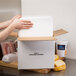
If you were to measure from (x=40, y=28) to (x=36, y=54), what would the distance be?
18 cm

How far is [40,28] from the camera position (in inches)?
39.5

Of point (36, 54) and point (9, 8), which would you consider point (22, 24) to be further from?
point (9, 8)

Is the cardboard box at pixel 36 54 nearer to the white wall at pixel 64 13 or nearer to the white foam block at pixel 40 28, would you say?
the white foam block at pixel 40 28

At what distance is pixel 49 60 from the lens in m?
1.08

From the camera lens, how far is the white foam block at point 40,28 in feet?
3.27

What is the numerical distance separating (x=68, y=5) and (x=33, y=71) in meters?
0.61

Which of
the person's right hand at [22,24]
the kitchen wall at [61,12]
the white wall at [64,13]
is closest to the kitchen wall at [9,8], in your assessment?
the kitchen wall at [61,12]

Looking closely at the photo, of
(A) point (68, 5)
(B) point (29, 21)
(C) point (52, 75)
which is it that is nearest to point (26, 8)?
(A) point (68, 5)

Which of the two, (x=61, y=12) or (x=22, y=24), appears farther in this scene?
(x=61, y=12)

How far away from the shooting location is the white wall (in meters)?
1.35

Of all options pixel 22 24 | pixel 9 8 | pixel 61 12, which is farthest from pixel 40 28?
pixel 9 8

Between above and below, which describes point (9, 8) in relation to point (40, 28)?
above

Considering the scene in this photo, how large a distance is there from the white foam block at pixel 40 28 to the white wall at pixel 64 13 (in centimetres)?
41

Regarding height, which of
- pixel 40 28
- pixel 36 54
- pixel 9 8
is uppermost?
pixel 9 8
